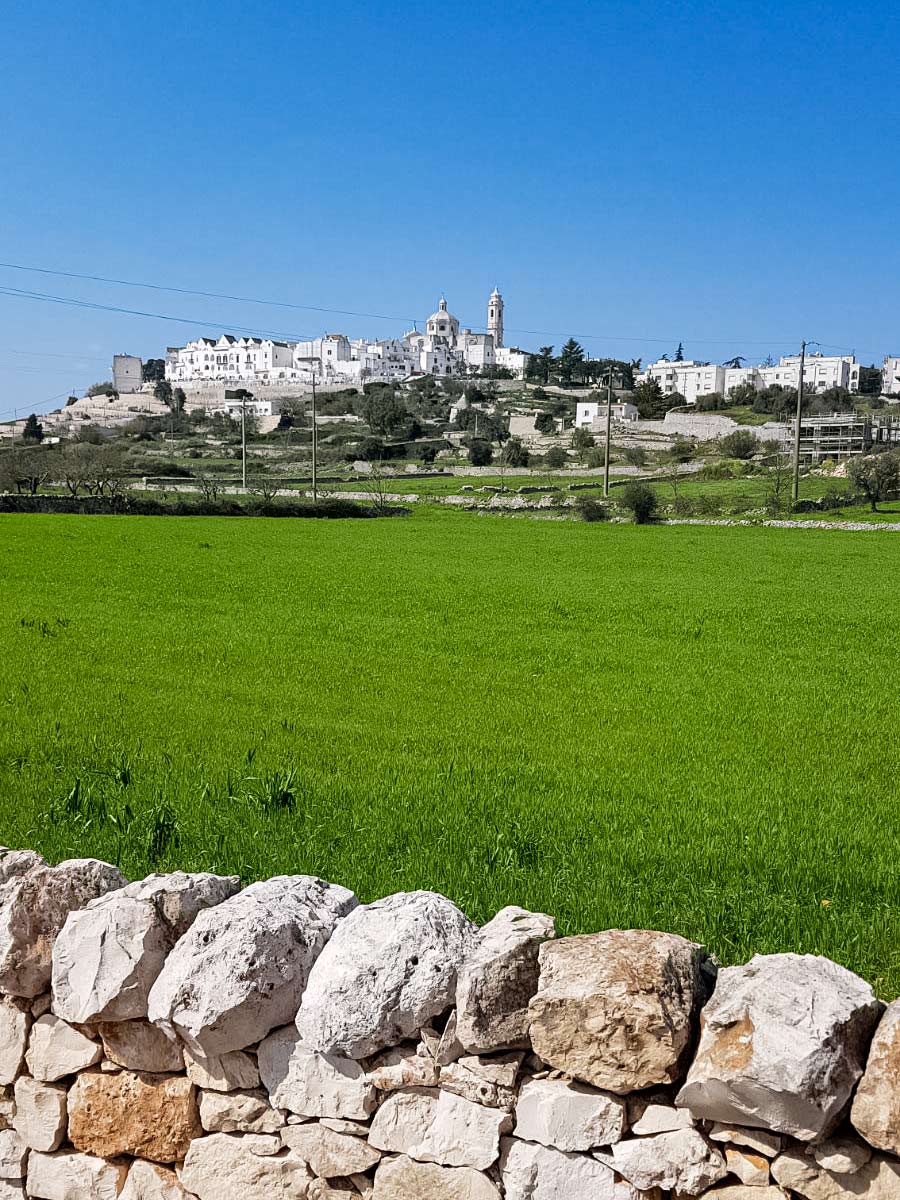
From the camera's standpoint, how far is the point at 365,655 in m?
16.0

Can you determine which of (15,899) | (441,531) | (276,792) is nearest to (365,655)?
(276,792)

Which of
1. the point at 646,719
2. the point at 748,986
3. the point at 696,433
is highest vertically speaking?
the point at 696,433

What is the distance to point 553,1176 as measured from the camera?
159 inches

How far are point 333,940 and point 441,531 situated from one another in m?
46.5

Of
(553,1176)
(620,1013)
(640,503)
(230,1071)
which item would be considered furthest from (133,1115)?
(640,503)

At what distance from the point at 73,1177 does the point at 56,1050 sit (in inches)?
26.4

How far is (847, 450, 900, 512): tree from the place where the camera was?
65125 mm

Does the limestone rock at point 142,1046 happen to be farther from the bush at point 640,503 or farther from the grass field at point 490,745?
the bush at point 640,503

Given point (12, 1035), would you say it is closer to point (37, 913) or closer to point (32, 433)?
point (37, 913)

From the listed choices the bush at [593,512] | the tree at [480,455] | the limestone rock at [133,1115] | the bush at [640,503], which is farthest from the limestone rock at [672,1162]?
the tree at [480,455]

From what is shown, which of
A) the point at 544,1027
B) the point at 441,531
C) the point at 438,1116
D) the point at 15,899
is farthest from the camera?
the point at 441,531

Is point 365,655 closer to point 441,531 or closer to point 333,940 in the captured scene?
point 333,940

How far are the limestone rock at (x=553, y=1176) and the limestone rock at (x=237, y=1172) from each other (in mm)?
1010

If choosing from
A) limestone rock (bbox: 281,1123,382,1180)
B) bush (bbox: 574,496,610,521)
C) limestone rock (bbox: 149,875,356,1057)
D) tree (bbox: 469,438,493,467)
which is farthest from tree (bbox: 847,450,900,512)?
limestone rock (bbox: 281,1123,382,1180)
